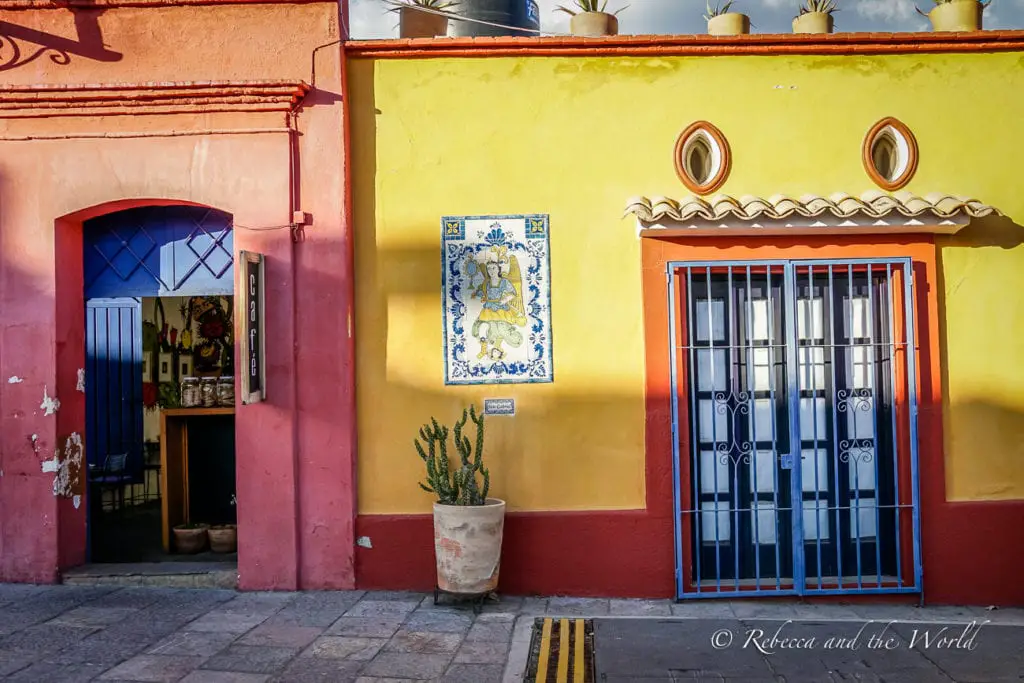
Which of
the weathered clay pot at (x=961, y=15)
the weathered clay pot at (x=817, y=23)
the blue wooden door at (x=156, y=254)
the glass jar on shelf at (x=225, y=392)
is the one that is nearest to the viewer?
the blue wooden door at (x=156, y=254)

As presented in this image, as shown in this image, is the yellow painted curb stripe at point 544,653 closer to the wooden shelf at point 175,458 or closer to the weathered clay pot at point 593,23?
the wooden shelf at point 175,458

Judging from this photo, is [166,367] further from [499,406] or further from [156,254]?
[499,406]

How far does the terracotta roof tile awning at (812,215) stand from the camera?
6.87 metres

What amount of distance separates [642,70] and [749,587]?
4.30m

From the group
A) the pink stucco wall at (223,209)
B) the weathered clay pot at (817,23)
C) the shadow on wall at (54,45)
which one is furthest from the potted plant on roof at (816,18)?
the shadow on wall at (54,45)

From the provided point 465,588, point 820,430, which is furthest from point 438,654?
point 820,430

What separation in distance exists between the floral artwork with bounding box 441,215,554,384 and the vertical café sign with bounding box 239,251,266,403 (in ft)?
4.79

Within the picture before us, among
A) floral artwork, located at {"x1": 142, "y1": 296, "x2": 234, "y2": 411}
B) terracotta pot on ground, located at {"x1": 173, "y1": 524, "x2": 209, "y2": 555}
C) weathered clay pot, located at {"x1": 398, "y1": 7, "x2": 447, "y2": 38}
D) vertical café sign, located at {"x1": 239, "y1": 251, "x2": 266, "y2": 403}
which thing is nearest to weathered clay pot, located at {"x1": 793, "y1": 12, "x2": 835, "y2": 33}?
weathered clay pot, located at {"x1": 398, "y1": 7, "x2": 447, "y2": 38}

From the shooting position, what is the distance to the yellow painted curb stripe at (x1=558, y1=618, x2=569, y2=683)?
17.7ft

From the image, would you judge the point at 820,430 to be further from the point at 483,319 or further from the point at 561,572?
the point at 483,319

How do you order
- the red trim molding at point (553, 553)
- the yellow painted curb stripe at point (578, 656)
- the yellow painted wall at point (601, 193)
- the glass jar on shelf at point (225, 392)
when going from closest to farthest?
the yellow painted curb stripe at point (578, 656), the red trim molding at point (553, 553), the yellow painted wall at point (601, 193), the glass jar on shelf at point (225, 392)

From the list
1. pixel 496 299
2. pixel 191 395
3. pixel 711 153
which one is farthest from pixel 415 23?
pixel 191 395

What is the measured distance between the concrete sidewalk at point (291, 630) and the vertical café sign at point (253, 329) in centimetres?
164

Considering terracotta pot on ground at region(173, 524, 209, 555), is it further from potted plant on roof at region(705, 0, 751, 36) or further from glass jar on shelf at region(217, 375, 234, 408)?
potted plant on roof at region(705, 0, 751, 36)
